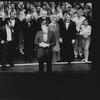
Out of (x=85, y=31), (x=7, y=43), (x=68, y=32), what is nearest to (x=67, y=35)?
(x=68, y=32)

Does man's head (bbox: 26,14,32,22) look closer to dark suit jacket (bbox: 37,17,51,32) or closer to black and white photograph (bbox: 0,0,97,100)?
black and white photograph (bbox: 0,0,97,100)

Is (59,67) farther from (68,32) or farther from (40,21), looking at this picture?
(40,21)

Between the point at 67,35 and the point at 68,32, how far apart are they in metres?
0.06

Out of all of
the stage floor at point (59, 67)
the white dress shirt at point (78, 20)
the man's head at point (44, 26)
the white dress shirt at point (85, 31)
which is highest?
the white dress shirt at point (78, 20)

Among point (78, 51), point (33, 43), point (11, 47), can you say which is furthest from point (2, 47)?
point (78, 51)

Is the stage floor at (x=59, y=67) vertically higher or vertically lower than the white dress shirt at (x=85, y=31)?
lower

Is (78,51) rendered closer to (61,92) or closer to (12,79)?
(61,92)

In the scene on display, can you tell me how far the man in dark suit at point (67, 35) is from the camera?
6910 millimetres

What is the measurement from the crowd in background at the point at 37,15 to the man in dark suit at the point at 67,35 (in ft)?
0.21

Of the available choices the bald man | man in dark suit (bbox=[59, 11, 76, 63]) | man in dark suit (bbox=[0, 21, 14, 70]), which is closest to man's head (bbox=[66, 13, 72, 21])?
man in dark suit (bbox=[59, 11, 76, 63])

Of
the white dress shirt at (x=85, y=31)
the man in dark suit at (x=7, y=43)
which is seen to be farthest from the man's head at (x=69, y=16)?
the man in dark suit at (x=7, y=43)

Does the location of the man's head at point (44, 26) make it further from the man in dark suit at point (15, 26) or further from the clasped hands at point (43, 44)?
the man in dark suit at point (15, 26)

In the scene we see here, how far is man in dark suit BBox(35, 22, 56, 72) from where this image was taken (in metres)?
6.89

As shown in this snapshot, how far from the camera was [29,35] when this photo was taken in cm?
690
